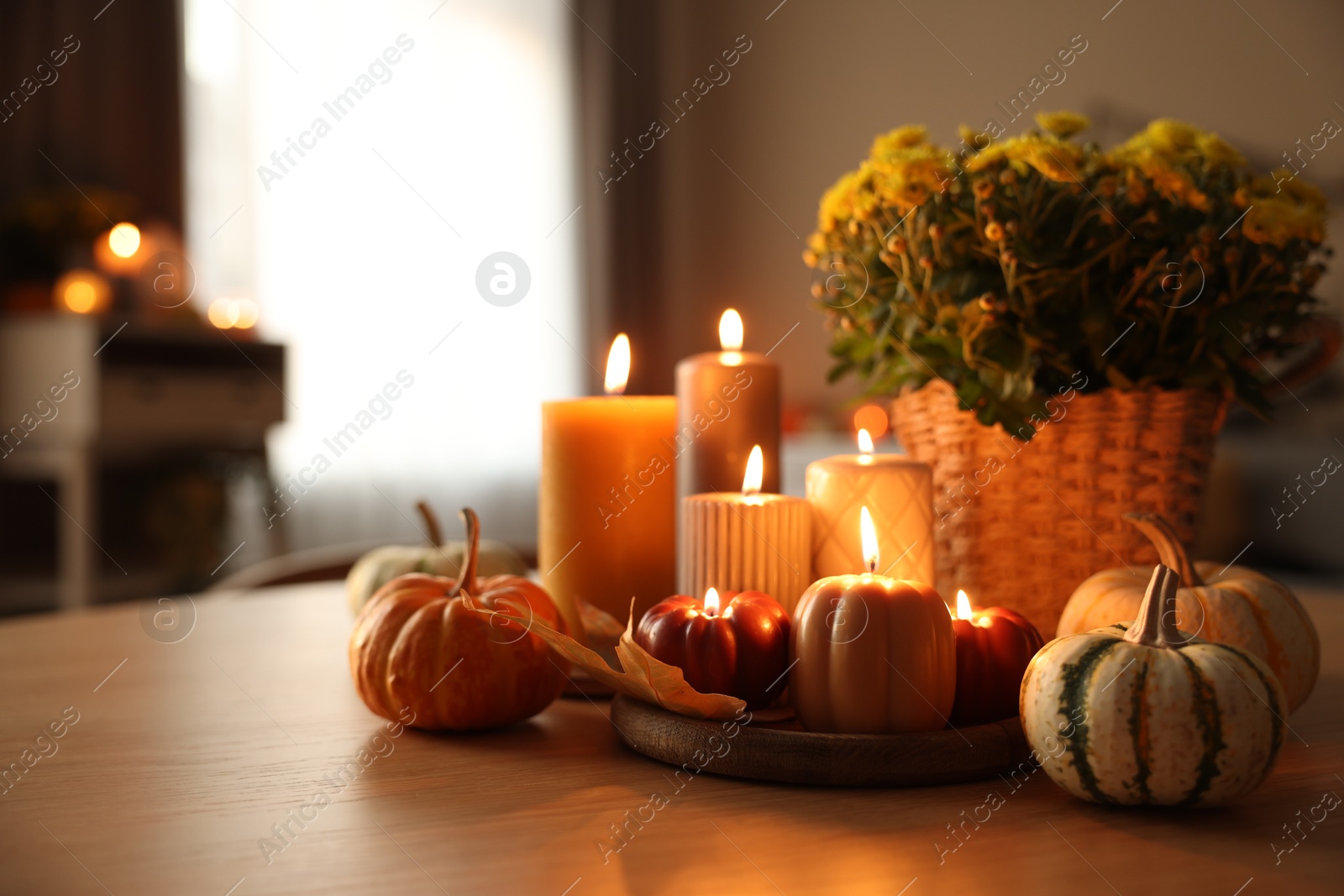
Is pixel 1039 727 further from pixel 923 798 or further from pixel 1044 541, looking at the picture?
pixel 1044 541

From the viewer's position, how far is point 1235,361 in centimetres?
81

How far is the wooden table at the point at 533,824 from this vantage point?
1.42 feet

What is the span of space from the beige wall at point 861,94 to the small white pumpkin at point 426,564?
2.32m

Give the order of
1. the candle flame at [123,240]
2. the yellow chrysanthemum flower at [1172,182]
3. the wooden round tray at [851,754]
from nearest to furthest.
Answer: the wooden round tray at [851,754] → the yellow chrysanthemum flower at [1172,182] → the candle flame at [123,240]

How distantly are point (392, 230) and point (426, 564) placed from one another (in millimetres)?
3123

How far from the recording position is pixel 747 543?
2.24 feet

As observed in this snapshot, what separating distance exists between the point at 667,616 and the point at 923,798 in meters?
0.17

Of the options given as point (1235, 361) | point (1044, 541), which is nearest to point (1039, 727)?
point (1044, 541)

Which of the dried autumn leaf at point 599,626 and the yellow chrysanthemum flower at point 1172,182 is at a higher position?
the yellow chrysanthemum flower at point 1172,182

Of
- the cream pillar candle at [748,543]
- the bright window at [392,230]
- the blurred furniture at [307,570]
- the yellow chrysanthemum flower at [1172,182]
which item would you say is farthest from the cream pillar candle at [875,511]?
the bright window at [392,230]

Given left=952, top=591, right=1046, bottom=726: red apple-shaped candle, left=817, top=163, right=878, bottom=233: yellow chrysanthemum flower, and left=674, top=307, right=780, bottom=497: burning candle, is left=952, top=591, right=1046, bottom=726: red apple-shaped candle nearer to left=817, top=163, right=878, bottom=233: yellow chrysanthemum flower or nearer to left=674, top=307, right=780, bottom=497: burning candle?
left=674, top=307, right=780, bottom=497: burning candle

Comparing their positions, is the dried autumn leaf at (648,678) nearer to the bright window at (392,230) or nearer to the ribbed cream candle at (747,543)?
the ribbed cream candle at (747,543)

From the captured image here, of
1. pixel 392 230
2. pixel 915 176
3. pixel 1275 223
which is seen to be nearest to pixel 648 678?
pixel 915 176

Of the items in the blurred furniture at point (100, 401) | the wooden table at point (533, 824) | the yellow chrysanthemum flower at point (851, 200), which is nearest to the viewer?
the wooden table at point (533, 824)
